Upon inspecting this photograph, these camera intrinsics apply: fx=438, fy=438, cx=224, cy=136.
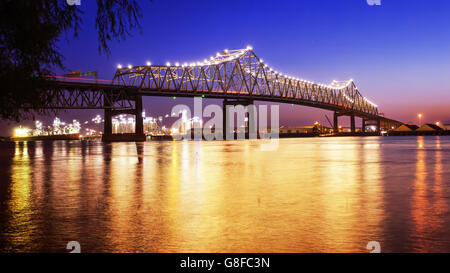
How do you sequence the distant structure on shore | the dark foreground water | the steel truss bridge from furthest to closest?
the distant structure on shore → the steel truss bridge → the dark foreground water

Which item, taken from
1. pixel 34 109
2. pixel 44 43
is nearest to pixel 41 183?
pixel 34 109

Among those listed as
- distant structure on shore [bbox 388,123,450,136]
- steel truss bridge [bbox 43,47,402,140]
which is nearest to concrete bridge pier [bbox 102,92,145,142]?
steel truss bridge [bbox 43,47,402,140]

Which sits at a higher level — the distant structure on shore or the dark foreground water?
the distant structure on shore

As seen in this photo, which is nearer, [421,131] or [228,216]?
[228,216]

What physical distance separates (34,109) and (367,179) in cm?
922

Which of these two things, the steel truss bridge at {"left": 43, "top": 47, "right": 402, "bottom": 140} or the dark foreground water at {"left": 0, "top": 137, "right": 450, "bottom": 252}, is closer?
the dark foreground water at {"left": 0, "top": 137, "right": 450, "bottom": 252}

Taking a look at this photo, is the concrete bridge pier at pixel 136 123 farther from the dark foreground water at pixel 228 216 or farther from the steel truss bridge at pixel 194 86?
the dark foreground water at pixel 228 216

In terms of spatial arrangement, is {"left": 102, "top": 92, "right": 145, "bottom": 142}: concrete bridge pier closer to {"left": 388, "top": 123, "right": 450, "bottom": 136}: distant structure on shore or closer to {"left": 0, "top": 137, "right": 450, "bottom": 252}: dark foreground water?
{"left": 0, "top": 137, "right": 450, "bottom": 252}: dark foreground water

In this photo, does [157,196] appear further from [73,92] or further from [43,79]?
[73,92]

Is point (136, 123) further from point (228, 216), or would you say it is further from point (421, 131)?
point (421, 131)

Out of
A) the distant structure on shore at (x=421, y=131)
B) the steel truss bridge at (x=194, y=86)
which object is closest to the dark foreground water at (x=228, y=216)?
the steel truss bridge at (x=194, y=86)

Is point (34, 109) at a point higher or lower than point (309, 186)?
higher

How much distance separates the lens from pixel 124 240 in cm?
554

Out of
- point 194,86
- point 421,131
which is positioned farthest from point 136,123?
point 421,131
